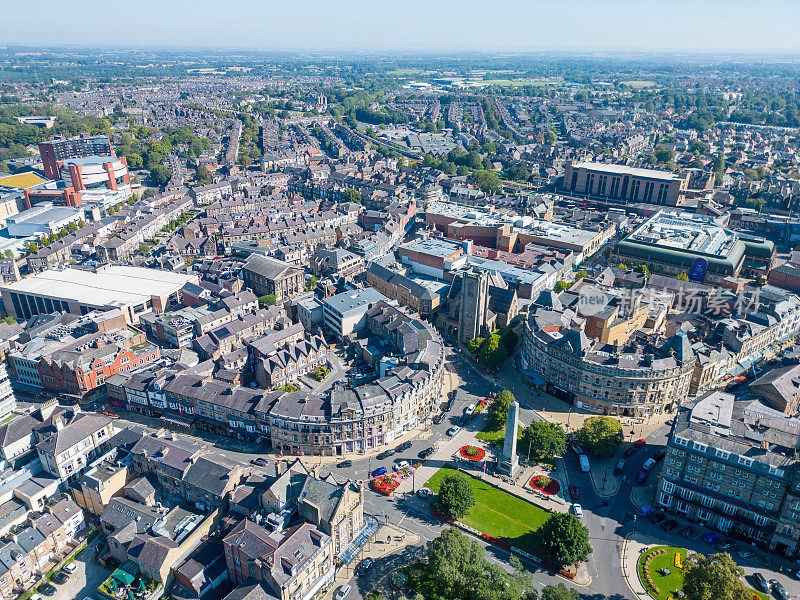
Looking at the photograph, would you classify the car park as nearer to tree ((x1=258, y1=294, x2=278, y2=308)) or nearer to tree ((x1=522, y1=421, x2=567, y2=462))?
tree ((x1=522, y1=421, x2=567, y2=462))

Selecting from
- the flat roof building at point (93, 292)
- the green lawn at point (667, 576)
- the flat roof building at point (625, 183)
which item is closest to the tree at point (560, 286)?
the green lawn at point (667, 576)

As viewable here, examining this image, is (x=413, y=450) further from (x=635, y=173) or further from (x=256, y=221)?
(x=635, y=173)

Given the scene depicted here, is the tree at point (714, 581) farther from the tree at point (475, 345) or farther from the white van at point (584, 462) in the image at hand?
the tree at point (475, 345)

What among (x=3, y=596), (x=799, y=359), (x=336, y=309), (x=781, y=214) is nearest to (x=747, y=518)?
(x=799, y=359)

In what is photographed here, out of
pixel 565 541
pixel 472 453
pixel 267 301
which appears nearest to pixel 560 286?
pixel 472 453

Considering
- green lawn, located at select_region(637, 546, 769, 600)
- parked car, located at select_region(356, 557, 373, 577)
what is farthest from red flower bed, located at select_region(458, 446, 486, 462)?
green lawn, located at select_region(637, 546, 769, 600)

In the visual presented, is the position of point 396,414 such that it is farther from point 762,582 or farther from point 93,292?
point 93,292
